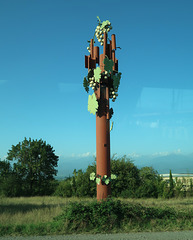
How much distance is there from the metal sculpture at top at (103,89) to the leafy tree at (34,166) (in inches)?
544

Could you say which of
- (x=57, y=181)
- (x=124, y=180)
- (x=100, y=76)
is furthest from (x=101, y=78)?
(x=57, y=181)

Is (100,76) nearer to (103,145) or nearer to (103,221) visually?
(103,145)

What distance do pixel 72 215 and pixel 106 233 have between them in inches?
42.2

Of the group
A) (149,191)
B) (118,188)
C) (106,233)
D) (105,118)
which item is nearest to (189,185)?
(149,191)

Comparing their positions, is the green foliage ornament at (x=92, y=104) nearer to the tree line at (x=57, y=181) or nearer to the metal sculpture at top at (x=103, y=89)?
the metal sculpture at top at (x=103, y=89)

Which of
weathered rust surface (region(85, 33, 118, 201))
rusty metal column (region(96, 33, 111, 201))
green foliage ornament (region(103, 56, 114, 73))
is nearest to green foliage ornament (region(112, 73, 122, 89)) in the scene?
weathered rust surface (region(85, 33, 118, 201))

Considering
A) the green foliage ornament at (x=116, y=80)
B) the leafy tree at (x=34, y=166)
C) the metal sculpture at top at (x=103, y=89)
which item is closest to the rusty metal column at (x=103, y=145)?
the metal sculpture at top at (x=103, y=89)

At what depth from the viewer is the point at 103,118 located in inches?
374

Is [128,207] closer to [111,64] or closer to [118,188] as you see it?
[111,64]

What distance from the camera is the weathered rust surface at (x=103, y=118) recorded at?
30.3 ft

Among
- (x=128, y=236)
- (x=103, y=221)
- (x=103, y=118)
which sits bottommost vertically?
(x=128, y=236)

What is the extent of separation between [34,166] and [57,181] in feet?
9.25

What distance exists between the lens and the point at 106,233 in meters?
6.57

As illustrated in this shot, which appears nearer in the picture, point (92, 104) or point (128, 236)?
point (128, 236)
